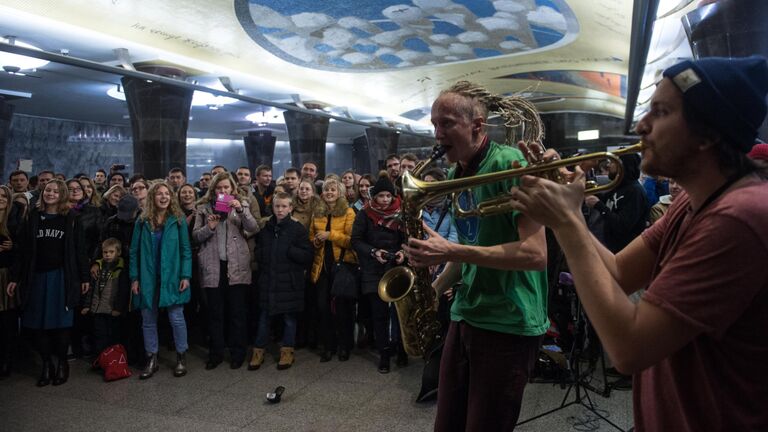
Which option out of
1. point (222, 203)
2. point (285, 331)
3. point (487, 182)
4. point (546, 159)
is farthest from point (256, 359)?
point (546, 159)

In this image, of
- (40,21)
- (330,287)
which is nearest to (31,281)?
(330,287)

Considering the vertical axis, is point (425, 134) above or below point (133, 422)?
above

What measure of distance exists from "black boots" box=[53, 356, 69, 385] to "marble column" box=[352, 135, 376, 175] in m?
20.9

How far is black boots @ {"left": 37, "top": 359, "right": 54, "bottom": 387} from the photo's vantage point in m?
5.28

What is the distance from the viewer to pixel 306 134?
15383 mm

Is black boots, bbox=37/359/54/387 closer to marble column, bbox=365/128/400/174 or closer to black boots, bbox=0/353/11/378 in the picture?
black boots, bbox=0/353/11/378

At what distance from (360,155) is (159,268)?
836 inches

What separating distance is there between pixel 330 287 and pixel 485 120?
410 cm

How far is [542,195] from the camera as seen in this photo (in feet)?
4.42

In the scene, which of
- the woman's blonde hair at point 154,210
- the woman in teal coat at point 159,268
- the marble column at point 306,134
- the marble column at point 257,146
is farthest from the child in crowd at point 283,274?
the marble column at point 257,146

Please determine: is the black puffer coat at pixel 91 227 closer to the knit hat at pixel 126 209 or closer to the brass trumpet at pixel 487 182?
the knit hat at pixel 126 209

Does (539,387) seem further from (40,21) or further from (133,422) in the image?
(40,21)

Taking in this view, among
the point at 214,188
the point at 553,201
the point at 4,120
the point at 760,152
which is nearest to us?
the point at 553,201

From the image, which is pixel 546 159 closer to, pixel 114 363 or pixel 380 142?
pixel 114 363
